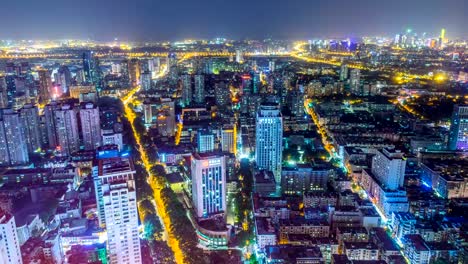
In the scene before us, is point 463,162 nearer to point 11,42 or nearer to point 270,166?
point 270,166

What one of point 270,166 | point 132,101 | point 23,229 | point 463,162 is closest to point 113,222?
point 23,229

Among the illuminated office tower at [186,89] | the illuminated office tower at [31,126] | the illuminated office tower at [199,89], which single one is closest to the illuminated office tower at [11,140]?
the illuminated office tower at [31,126]

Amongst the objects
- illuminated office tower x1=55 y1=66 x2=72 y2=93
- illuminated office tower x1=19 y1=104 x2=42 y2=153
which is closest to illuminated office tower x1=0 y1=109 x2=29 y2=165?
illuminated office tower x1=19 y1=104 x2=42 y2=153

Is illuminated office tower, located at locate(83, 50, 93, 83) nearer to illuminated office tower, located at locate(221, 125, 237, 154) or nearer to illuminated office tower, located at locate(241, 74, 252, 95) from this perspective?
illuminated office tower, located at locate(241, 74, 252, 95)

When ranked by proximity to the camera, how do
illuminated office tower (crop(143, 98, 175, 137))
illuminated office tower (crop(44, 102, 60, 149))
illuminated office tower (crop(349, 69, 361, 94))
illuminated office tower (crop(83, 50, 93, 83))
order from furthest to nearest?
illuminated office tower (crop(83, 50, 93, 83)), illuminated office tower (crop(349, 69, 361, 94)), illuminated office tower (crop(143, 98, 175, 137)), illuminated office tower (crop(44, 102, 60, 149))

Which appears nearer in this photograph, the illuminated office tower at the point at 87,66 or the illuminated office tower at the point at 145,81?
the illuminated office tower at the point at 145,81

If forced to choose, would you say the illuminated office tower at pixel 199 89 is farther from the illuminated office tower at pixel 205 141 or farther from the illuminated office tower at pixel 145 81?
the illuminated office tower at pixel 205 141

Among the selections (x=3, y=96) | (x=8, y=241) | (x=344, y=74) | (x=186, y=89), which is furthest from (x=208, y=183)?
(x=344, y=74)

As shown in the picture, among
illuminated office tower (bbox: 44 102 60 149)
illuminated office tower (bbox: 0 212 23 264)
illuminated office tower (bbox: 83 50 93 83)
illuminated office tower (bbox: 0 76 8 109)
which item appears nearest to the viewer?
illuminated office tower (bbox: 0 212 23 264)
